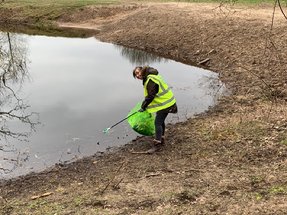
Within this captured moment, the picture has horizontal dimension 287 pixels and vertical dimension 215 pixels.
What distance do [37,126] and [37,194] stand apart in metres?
4.77

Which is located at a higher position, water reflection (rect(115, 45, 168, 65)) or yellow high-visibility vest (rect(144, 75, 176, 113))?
yellow high-visibility vest (rect(144, 75, 176, 113))

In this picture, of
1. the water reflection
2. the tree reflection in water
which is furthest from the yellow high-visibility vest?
the water reflection

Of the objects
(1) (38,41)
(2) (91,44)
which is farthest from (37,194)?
(1) (38,41)

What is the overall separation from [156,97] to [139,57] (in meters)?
13.0

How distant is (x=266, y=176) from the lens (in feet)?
26.0

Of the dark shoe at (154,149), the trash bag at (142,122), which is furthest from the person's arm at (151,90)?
the dark shoe at (154,149)

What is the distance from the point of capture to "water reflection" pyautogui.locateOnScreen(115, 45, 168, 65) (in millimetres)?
21453

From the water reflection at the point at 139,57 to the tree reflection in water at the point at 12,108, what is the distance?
211 inches

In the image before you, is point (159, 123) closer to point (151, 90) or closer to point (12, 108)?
point (151, 90)

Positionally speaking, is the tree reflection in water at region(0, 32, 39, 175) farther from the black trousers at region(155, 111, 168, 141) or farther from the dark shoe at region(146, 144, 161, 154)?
the black trousers at region(155, 111, 168, 141)

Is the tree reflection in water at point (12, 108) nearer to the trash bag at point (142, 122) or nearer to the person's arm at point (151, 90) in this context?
the trash bag at point (142, 122)

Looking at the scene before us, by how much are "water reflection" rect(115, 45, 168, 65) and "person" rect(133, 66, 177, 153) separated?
1142 cm

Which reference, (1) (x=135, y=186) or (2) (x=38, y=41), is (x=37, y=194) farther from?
(2) (x=38, y=41)

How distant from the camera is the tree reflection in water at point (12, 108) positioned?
36.2ft
